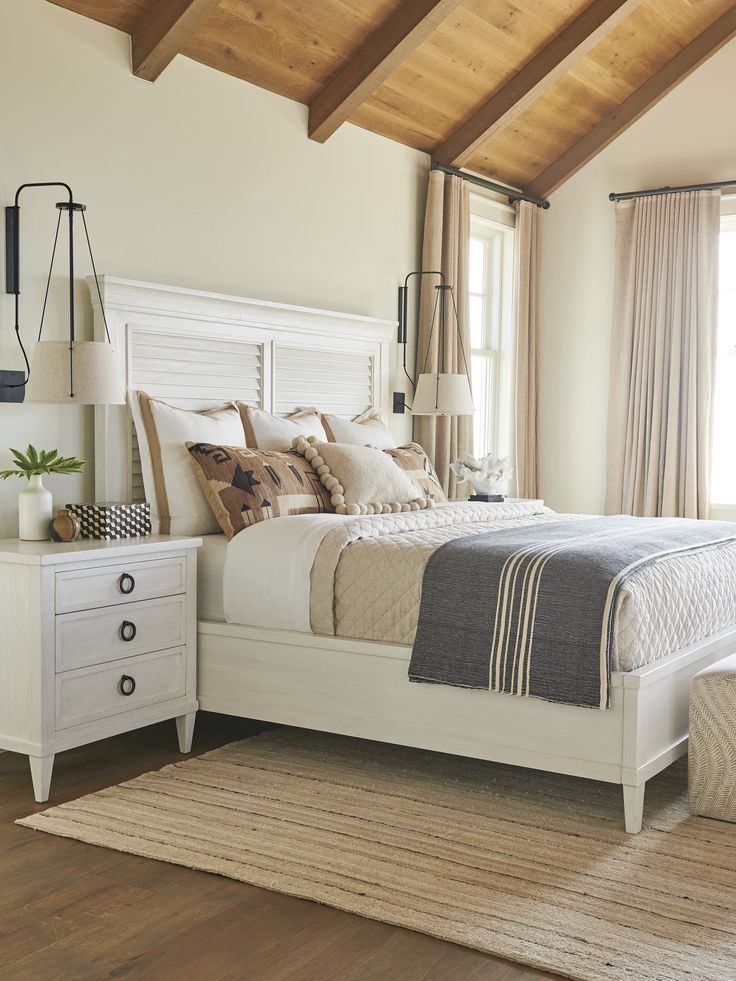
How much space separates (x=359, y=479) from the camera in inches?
152

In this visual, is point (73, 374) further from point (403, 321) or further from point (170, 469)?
point (403, 321)

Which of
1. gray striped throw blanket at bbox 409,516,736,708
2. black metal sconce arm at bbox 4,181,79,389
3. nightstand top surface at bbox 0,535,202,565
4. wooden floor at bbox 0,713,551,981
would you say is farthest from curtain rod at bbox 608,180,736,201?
wooden floor at bbox 0,713,551,981

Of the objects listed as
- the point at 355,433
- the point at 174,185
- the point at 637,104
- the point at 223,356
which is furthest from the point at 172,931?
the point at 637,104

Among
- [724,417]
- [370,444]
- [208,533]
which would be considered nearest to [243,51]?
[370,444]

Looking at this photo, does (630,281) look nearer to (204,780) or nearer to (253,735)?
(253,735)

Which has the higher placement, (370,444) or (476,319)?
(476,319)

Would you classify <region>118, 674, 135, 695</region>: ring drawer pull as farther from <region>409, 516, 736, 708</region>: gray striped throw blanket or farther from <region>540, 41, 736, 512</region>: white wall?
<region>540, 41, 736, 512</region>: white wall

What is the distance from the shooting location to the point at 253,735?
3.55m

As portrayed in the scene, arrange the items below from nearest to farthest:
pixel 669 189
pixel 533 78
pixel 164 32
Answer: pixel 164 32 → pixel 533 78 → pixel 669 189

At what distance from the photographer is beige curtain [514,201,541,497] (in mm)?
6086

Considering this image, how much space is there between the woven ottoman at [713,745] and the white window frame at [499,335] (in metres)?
3.39

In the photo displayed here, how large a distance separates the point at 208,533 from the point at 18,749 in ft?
3.34

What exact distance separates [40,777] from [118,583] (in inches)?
22.1

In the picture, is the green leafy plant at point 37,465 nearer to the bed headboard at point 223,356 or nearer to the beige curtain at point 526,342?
the bed headboard at point 223,356
